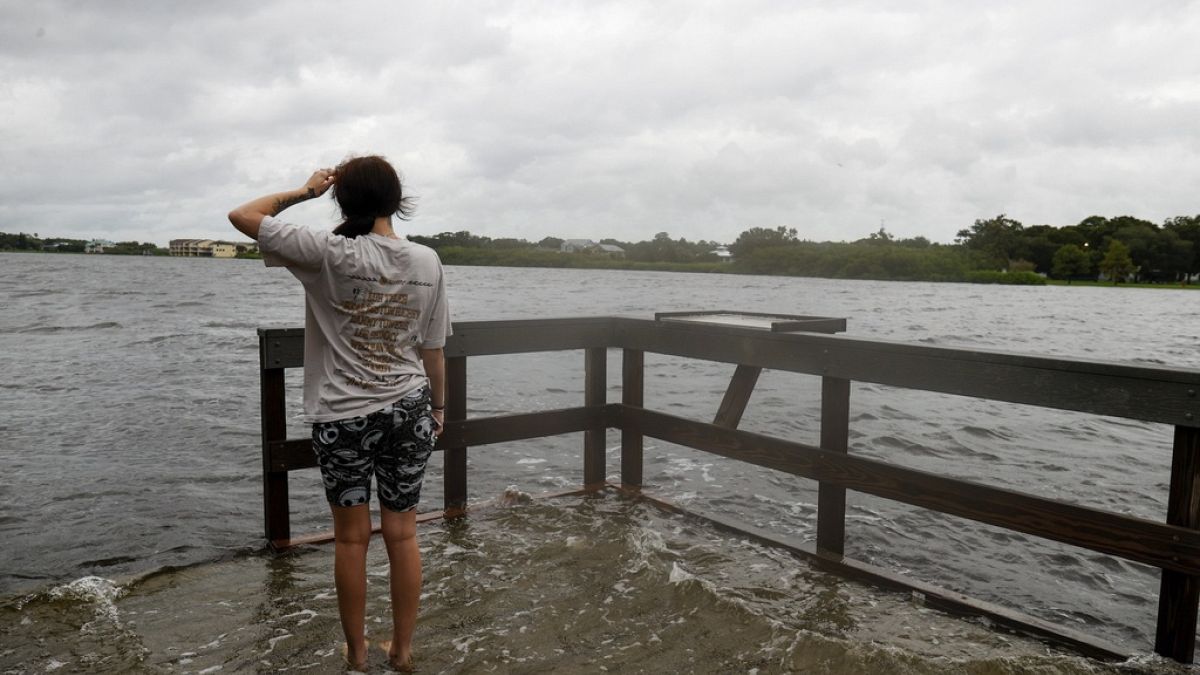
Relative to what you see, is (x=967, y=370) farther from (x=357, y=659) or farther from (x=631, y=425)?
(x=357, y=659)

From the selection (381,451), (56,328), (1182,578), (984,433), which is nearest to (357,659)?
(381,451)

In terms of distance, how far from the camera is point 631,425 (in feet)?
19.7

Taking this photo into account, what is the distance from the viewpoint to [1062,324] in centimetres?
4194

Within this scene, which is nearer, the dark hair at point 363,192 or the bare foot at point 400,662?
the dark hair at point 363,192

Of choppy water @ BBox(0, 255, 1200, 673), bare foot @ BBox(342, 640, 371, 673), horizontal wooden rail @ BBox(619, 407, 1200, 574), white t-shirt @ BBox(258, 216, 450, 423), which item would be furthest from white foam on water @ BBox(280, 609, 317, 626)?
horizontal wooden rail @ BBox(619, 407, 1200, 574)

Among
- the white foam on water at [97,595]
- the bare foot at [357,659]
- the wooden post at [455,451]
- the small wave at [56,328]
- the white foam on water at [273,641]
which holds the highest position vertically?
the wooden post at [455,451]

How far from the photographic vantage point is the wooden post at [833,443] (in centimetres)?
460

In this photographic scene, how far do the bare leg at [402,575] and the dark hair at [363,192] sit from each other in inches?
44.0

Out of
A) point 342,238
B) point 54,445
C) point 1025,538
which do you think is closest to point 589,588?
point 342,238

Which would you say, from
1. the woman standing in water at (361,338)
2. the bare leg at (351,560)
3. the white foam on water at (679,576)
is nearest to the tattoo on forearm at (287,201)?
the woman standing in water at (361,338)

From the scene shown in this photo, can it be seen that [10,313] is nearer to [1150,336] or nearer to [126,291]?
[126,291]

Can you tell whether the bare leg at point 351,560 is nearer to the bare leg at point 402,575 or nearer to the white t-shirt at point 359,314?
the bare leg at point 402,575

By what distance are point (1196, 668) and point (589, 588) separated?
9.01 ft

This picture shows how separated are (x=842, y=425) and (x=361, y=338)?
281 centimetres
